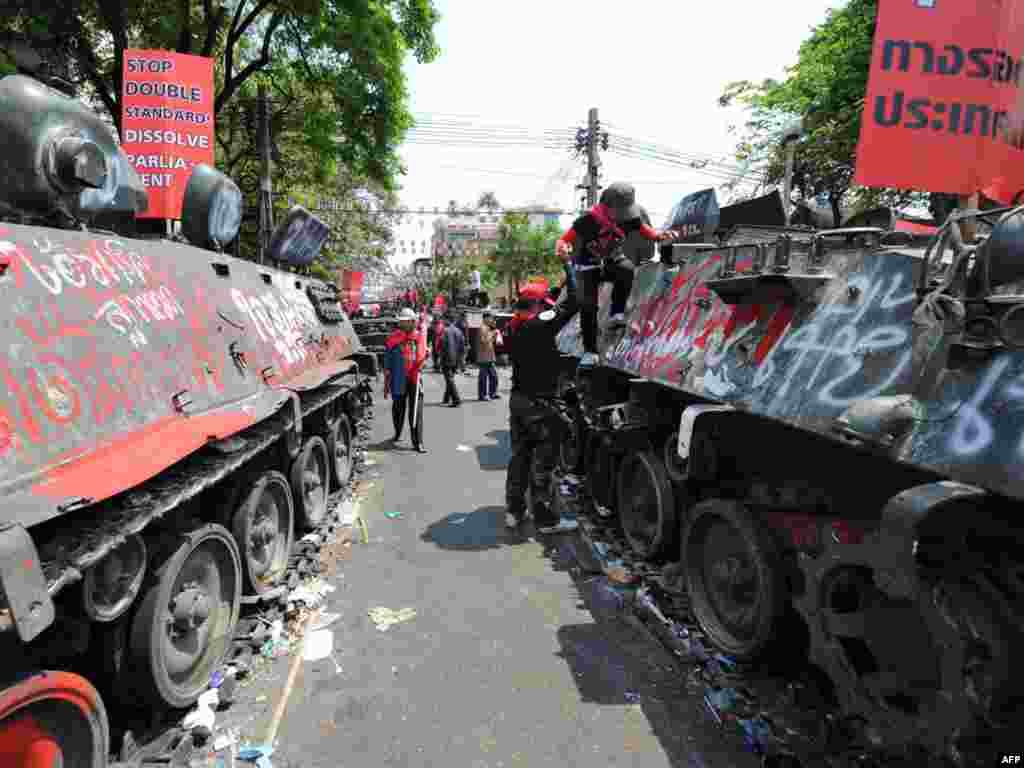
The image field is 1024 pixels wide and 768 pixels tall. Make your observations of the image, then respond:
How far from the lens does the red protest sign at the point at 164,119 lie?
801 cm

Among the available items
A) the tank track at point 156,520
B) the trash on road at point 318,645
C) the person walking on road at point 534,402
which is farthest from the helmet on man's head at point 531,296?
the trash on road at point 318,645

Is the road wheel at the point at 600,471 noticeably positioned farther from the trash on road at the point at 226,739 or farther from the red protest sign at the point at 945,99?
the trash on road at the point at 226,739

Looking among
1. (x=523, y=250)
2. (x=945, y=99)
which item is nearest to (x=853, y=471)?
(x=945, y=99)

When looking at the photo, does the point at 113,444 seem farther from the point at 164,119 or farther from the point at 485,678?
the point at 164,119

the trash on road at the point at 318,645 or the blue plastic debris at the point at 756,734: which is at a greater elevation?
the blue plastic debris at the point at 756,734

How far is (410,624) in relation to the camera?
4.02 m

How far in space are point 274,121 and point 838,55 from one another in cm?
1309

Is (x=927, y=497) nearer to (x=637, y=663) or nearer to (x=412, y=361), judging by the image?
(x=637, y=663)

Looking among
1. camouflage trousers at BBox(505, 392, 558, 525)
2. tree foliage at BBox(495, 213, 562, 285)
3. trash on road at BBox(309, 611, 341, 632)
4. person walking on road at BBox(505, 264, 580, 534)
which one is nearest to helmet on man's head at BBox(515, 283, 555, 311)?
person walking on road at BBox(505, 264, 580, 534)

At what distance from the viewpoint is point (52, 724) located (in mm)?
2025

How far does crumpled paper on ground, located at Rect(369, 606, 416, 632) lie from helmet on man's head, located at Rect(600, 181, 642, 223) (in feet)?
12.5

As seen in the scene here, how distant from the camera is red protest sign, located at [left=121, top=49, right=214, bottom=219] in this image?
801cm

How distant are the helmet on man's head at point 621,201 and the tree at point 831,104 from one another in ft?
25.5

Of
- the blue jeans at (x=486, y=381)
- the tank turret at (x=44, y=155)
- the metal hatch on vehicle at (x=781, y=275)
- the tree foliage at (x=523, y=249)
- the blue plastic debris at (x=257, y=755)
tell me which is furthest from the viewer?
the tree foliage at (x=523, y=249)
